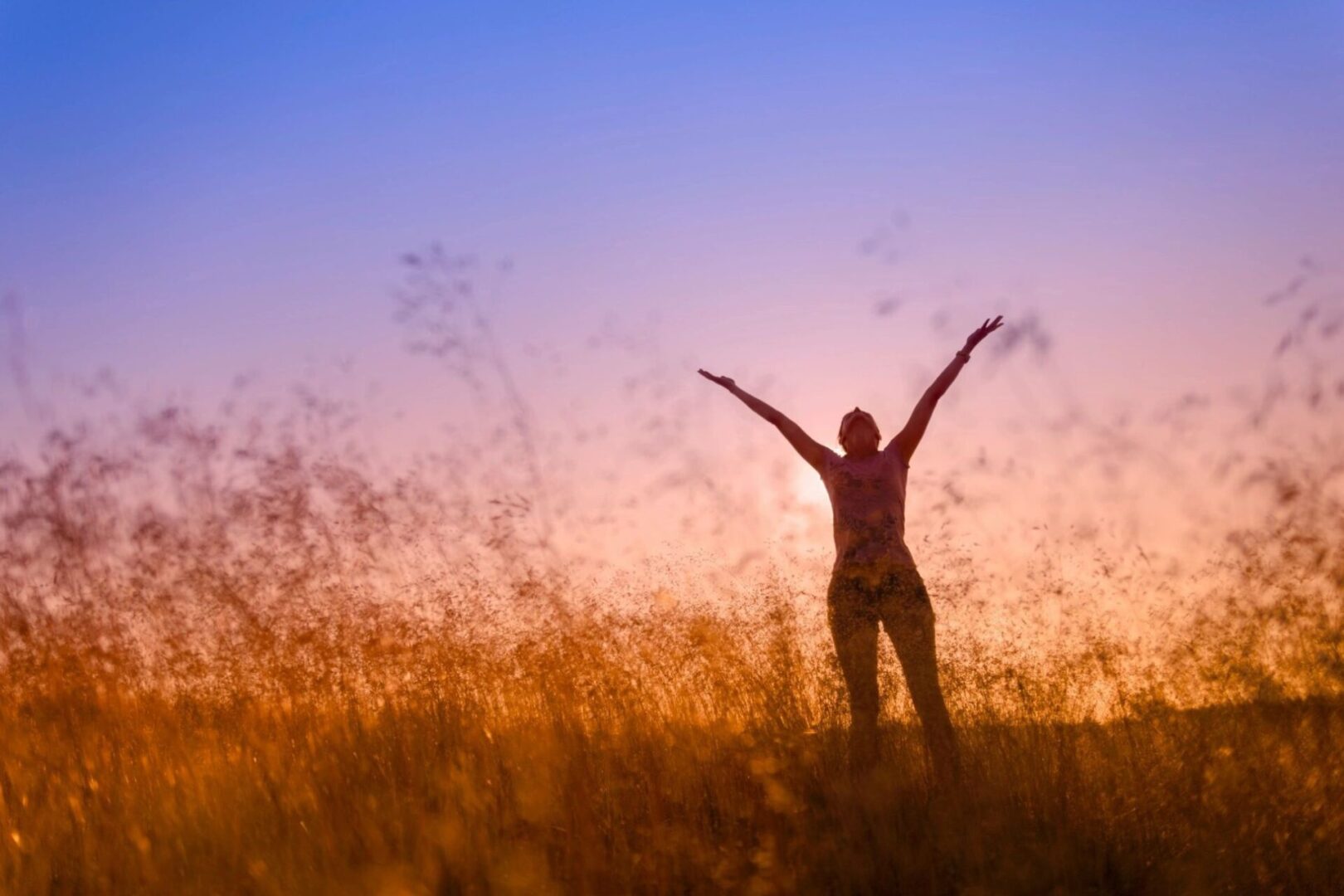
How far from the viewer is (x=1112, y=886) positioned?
342 cm

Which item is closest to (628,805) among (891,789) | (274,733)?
(891,789)

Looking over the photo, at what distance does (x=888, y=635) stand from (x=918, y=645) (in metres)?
0.16

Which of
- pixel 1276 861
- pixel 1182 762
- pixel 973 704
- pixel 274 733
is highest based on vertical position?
pixel 274 733

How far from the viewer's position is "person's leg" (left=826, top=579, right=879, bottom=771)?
425 cm

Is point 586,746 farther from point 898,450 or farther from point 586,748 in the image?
point 898,450

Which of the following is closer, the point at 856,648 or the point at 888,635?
the point at 856,648

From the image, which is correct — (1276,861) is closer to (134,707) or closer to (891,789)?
(891,789)

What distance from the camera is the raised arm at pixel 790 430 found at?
5.30 meters

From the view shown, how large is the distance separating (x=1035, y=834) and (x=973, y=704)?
75 centimetres

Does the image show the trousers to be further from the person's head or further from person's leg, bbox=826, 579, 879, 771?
the person's head

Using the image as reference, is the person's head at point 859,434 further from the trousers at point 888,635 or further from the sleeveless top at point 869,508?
the trousers at point 888,635

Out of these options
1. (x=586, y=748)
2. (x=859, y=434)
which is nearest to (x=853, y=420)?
(x=859, y=434)

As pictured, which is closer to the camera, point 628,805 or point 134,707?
point 628,805

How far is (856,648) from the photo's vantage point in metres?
4.51
